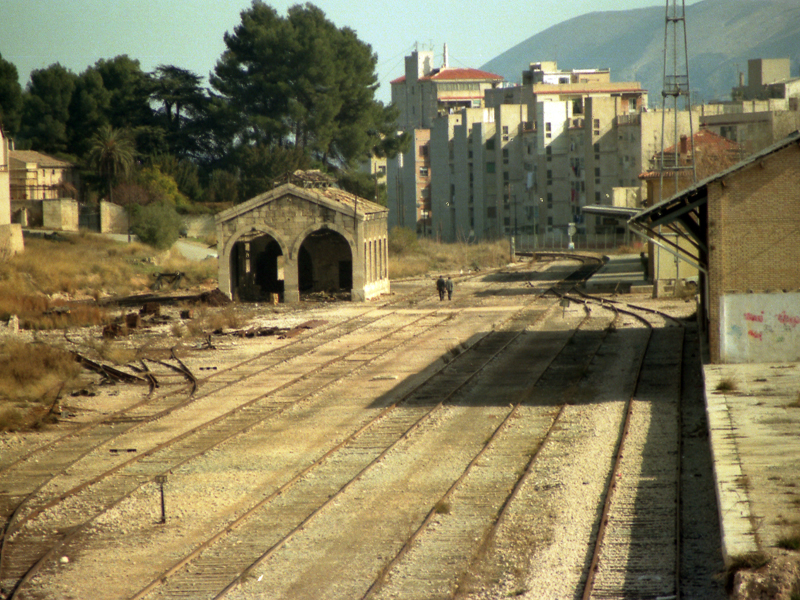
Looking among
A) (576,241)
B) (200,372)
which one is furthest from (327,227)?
(576,241)

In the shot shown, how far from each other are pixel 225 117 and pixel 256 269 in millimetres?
29550

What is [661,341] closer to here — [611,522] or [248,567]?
[611,522]

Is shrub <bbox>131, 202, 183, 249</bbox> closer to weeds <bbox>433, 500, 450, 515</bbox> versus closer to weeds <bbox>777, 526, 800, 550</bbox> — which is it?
weeds <bbox>433, 500, 450, 515</bbox>

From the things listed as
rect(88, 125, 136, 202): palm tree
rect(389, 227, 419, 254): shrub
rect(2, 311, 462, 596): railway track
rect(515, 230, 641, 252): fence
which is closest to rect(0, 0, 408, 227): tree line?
rect(88, 125, 136, 202): palm tree

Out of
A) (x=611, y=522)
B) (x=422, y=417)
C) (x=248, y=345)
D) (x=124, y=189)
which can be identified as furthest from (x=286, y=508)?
(x=124, y=189)

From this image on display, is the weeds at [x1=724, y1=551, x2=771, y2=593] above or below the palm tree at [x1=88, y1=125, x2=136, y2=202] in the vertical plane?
below

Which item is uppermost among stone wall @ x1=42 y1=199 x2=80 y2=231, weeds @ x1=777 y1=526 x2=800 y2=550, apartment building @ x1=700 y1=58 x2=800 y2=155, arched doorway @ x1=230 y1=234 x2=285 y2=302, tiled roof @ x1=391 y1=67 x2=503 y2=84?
tiled roof @ x1=391 y1=67 x2=503 y2=84

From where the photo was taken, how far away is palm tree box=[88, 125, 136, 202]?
69125 millimetres

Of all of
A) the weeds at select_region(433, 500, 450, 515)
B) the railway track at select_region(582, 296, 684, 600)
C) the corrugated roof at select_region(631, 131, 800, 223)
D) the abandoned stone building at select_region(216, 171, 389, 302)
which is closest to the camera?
the railway track at select_region(582, 296, 684, 600)

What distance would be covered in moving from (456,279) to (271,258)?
1242 centimetres

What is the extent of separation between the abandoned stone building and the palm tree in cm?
2879

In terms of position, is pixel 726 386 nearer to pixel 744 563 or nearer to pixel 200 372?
pixel 744 563

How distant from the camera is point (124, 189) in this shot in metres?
67.6

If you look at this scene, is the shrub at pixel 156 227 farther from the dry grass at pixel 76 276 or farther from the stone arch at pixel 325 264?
the stone arch at pixel 325 264
